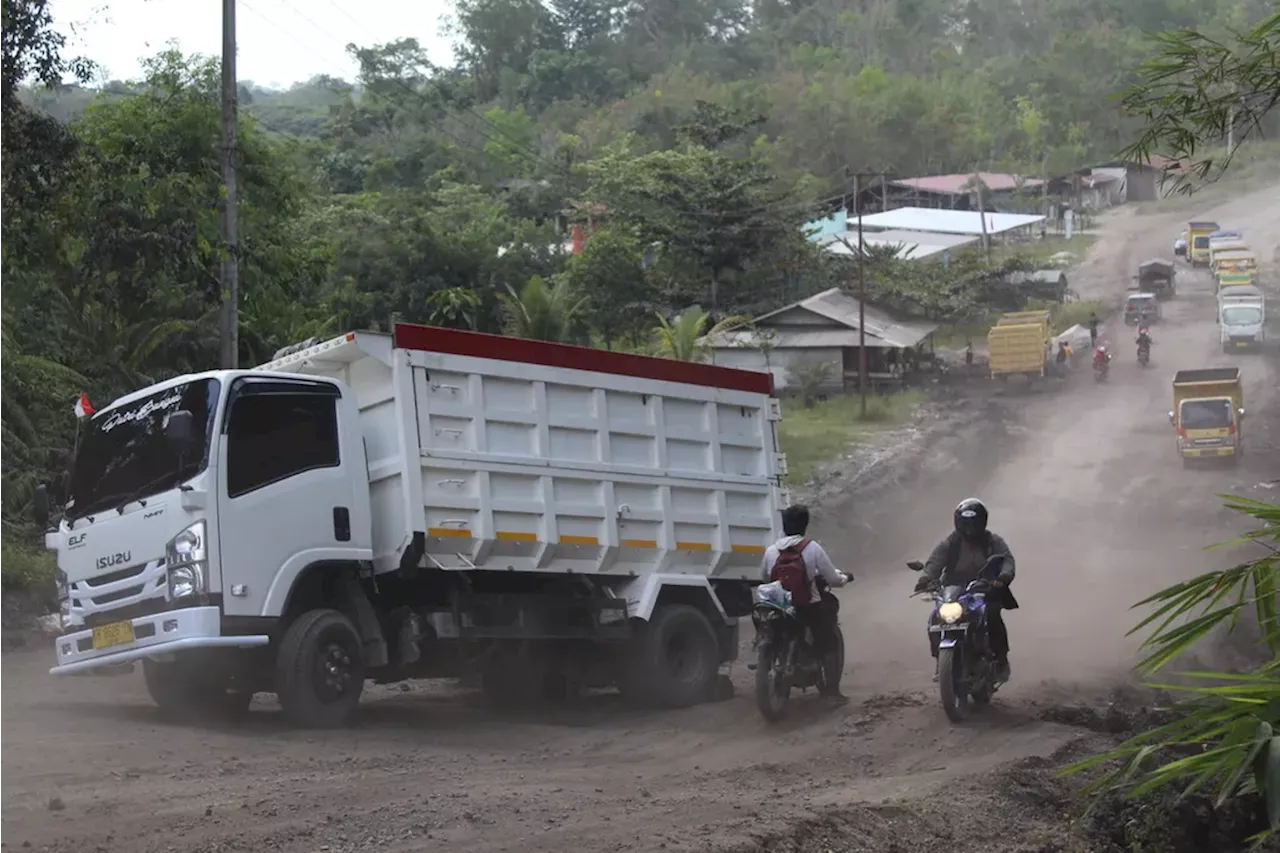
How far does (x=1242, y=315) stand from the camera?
156 feet

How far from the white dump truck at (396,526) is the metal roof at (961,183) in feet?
206

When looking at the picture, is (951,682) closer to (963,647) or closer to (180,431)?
(963,647)

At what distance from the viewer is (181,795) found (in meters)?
7.80

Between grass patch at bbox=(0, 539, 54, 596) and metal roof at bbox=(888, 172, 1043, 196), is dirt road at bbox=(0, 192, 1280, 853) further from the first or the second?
metal roof at bbox=(888, 172, 1043, 196)

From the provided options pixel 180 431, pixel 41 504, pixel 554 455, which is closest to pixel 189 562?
pixel 180 431

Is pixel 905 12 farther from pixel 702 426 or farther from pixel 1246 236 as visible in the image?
pixel 702 426

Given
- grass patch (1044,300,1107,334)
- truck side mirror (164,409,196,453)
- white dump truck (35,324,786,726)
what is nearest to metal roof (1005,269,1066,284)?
grass patch (1044,300,1107,334)

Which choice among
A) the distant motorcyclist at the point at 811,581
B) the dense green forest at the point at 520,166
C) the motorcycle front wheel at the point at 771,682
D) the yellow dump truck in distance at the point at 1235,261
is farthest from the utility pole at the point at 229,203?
the yellow dump truck in distance at the point at 1235,261

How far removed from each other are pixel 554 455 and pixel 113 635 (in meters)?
3.35

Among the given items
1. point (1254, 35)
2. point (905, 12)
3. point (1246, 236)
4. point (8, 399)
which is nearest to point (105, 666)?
point (1254, 35)

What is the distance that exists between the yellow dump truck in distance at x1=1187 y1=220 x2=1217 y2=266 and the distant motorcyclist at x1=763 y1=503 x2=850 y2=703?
55.9 meters

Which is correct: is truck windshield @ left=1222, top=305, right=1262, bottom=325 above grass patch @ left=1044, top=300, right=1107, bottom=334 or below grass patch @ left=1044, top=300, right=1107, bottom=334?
below

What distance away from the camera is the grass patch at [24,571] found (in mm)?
17141

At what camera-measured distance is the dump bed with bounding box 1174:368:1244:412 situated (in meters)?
34.3
